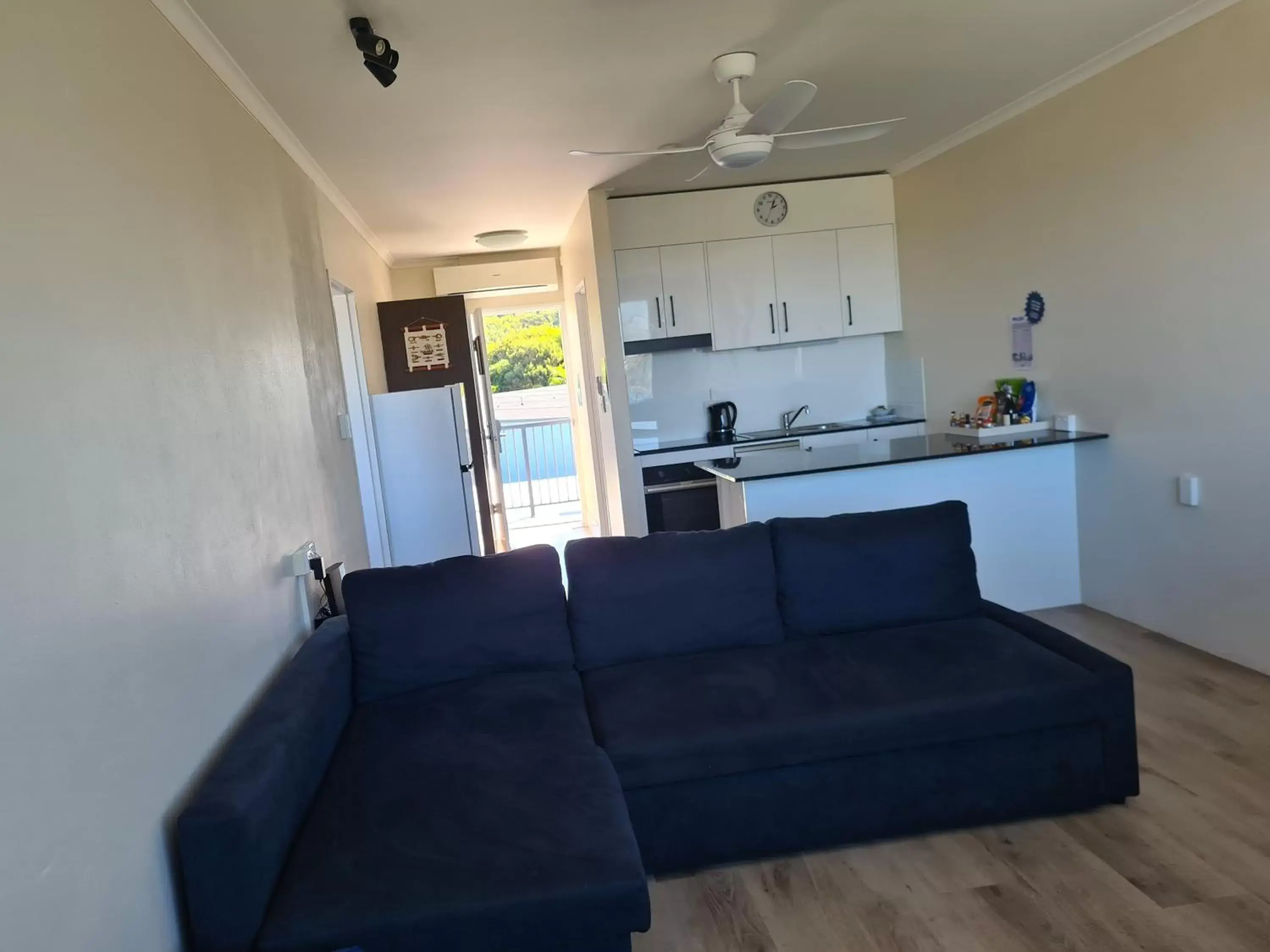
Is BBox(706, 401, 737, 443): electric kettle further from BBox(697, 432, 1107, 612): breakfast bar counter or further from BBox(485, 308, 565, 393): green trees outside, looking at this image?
BBox(485, 308, 565, 393): green trees outside

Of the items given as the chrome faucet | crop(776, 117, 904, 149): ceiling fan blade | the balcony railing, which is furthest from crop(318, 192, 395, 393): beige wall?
the chrome faucet

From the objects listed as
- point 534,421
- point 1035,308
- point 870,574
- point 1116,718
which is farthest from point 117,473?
point 534,421

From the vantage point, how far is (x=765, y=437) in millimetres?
5629

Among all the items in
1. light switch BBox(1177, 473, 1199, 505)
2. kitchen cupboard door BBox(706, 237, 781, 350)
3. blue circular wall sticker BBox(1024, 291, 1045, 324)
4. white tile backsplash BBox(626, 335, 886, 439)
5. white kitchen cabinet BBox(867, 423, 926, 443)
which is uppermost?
kitchen cupboard door BBox(706, 237, 781, 350)

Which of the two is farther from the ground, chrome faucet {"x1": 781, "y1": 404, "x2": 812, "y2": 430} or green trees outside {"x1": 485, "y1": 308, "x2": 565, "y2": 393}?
green trees outside {"x1": 485, "y1": 308, "x2": 565, "y2": 393}

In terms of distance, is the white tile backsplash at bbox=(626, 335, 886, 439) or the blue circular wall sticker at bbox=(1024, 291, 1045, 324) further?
the white tile backsplash at bbox=(626, 335, 886, 439)

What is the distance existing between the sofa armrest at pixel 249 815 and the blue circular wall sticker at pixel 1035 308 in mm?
3726

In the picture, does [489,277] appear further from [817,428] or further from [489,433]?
[817,428]

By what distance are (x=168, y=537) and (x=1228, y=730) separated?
318 centimetres

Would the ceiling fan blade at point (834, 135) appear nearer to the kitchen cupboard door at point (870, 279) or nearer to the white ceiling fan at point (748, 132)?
the white ceiling fan at point (748, 132)

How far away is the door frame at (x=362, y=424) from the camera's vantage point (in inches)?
195

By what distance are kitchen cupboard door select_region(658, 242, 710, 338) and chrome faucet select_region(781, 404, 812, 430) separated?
2.83 ft

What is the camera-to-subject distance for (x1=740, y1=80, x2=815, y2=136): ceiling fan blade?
2.65 meters

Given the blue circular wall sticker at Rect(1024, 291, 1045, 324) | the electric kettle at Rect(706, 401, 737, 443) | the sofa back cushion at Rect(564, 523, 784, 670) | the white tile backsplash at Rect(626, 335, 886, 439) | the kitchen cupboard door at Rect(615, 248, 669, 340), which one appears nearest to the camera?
the sofa back cushion at Rect(564, 523, 784, 670)
